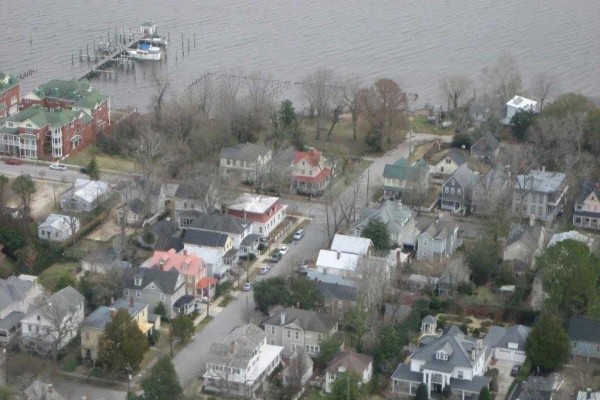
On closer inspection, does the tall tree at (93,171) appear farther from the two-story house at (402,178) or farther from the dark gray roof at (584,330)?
the dark gray roof at (584,330)

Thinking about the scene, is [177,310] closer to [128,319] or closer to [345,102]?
[128,319]

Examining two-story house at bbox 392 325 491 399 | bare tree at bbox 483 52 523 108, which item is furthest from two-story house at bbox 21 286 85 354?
bare tree at bbox 483 52 523 108

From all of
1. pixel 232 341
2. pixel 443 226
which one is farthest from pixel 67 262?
pixel 443 226

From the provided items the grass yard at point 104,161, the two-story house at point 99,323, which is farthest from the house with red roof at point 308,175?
the two-story house at point 99,323

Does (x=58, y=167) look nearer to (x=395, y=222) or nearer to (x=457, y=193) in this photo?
(x=395, y=222)

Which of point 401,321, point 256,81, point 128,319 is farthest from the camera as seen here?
point 256,81
